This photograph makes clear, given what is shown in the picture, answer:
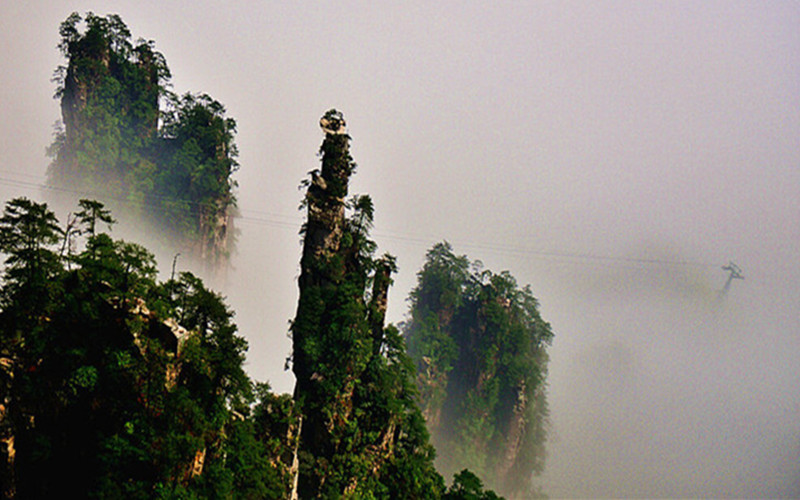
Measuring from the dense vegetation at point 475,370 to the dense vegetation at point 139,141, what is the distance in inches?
1338

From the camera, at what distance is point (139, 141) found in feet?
184

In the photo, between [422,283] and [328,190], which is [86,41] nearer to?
[328,190]

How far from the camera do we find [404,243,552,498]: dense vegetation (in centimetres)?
6788

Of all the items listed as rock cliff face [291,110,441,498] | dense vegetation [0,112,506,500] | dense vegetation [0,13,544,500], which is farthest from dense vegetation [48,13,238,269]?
dense vegetation [0,112,506,500]

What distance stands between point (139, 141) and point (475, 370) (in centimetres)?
5693

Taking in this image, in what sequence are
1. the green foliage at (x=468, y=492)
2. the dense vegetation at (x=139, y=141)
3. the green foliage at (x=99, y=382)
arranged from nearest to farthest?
the green foliage at (x=99, y=382), the green foliage at (x=468, y=492), the dense vegetation at (x=139, y=141)

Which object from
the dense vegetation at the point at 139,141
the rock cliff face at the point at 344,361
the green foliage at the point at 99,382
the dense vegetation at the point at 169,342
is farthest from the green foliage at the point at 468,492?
the dense vegetation at the point at 139,141

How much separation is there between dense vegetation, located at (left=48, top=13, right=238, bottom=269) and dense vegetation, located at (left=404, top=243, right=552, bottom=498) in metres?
34.0

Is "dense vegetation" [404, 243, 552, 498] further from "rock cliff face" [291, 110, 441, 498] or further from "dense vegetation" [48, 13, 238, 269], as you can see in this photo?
"dense vegetation" [48, 13, 238, 269]

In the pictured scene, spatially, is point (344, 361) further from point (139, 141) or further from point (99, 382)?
point (139, 141)

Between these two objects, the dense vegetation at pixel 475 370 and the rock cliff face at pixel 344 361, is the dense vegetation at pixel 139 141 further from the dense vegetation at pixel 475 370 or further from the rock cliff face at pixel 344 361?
the dense vegetation at pixel 475 370

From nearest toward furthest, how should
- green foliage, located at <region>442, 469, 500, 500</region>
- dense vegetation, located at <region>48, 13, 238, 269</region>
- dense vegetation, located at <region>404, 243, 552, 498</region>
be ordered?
green foliage, located at <region>442, 469, 500, 500</region>
dense vegetation, located at <region>48, 13, 238, 269</region>
dense vegetation, located at <region>404, 243, 552, 498</region>

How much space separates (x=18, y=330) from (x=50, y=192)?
4570 cm

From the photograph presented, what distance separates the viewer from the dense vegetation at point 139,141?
5250 centimetres
